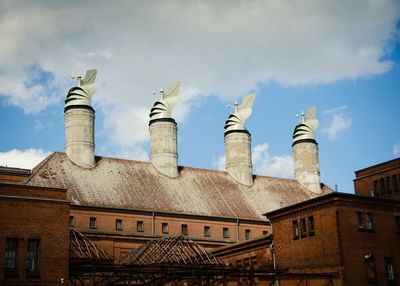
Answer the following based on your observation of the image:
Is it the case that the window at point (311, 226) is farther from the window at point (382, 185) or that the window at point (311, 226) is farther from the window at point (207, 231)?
the window at point (207, 231)

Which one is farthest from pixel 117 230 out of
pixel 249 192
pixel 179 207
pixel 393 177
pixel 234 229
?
pixel 393 177

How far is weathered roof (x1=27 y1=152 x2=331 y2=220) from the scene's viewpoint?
63812 mm

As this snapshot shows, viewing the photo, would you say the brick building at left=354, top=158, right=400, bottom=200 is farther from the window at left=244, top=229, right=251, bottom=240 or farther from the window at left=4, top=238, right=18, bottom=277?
the window at left=4, top=238, right=18, bottom=277

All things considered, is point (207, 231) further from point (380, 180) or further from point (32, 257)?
point (32, 257)

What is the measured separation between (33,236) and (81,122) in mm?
26715

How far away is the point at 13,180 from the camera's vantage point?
63.4 metres

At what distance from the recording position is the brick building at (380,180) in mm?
57469

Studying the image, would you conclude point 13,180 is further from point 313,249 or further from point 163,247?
point 313,249

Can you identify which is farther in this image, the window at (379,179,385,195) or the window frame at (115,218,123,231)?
the window frame at (115,218,123,231)

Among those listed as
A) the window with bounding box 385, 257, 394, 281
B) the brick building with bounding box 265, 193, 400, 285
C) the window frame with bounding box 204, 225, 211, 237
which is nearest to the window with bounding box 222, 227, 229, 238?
the window frame with bounding box 204, 225, 211, 237

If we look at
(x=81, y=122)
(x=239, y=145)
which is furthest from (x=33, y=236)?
(x=239, y=145)

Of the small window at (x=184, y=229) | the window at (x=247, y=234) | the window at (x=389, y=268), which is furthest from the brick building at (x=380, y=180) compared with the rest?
the small window at (x=184, y=229)

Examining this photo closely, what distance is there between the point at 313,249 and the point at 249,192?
28.9 metres

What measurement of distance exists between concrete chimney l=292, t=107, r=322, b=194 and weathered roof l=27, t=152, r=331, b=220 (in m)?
3.51
